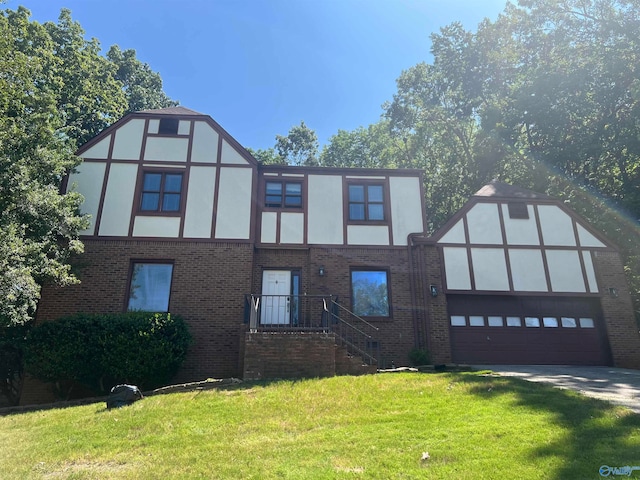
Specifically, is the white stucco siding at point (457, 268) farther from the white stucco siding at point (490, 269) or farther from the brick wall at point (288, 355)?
the brick wall at point (288, 355)

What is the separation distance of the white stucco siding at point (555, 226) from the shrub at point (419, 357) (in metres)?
5.43

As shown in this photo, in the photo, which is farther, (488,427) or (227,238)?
(227,238)

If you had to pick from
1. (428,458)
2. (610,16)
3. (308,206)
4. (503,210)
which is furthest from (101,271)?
(610,16)

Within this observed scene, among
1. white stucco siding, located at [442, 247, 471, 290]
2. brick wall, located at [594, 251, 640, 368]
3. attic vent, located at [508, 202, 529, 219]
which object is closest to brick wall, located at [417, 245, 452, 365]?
white stucco siding, located at [442, 247, 471, 290]

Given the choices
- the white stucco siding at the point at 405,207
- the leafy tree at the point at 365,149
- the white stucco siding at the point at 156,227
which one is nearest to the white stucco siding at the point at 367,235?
the white stucco siding at the point at 405,207

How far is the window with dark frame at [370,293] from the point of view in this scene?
12242 mm

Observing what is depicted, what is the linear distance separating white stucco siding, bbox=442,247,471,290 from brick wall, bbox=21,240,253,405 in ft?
19.6

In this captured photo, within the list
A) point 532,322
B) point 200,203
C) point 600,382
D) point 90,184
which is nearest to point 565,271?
point 532,322

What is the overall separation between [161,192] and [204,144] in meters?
2.08

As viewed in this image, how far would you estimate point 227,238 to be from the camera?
12.2 m

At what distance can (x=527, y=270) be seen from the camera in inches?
500

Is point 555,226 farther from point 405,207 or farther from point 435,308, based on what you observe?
point 435,308

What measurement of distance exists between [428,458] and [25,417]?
298 inches

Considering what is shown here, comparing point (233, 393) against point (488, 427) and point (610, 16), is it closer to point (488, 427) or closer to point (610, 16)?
point (488, 427)
